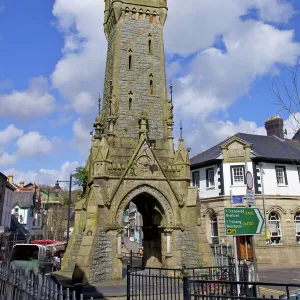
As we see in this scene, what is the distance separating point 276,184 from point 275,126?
25.3ft

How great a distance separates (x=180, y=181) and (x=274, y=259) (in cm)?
1409

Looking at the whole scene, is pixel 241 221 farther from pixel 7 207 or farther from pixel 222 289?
pixel 7 207

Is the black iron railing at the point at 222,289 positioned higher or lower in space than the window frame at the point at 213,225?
lower

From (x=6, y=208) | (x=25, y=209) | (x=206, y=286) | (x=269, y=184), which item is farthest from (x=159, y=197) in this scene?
A: (x=25, y=209)

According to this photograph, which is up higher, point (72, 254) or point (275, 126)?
point (275, 126)

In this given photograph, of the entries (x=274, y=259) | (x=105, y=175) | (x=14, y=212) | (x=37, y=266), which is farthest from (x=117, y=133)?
(x=14, y=212)

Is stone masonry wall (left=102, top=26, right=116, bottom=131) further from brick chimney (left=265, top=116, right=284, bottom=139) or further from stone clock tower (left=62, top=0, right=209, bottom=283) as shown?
brick chimney (left=265, top=116, right=284, bottom=139)

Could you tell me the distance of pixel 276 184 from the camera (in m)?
29.1

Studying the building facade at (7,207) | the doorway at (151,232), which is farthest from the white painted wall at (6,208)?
the doorway at (151,232)

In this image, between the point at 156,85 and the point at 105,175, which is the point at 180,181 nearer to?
the point at 105,175

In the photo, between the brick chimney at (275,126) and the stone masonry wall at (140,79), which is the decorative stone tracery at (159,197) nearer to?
the stone masonry wall at (140,79)

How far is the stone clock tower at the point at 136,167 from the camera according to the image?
15805mm

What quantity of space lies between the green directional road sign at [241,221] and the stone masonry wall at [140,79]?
33.8 ft

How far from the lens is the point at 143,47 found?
19.8 metres
